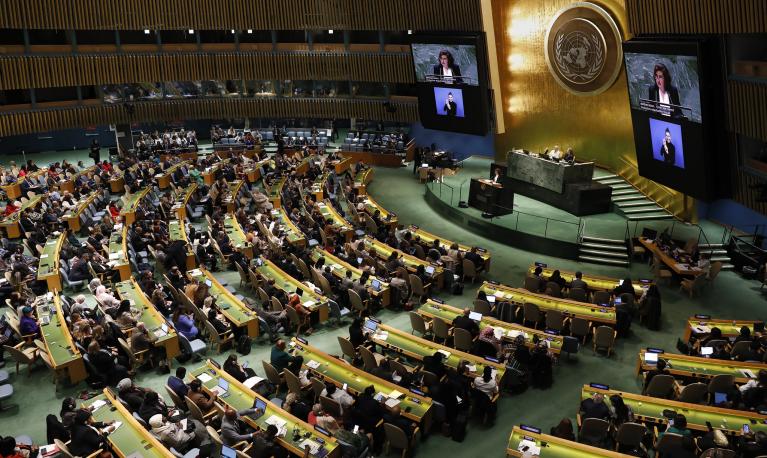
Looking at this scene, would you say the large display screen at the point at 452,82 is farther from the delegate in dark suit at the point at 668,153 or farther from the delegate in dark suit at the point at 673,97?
the delegate in dark suit at the point at 668,153

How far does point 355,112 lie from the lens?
34.3 m

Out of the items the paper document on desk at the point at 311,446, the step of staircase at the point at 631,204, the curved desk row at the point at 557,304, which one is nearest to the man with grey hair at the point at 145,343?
the paper document on desk at the point at 311,446

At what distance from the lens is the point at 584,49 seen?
75.8 ft

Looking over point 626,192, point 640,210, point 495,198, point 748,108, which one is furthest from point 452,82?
point 748,108

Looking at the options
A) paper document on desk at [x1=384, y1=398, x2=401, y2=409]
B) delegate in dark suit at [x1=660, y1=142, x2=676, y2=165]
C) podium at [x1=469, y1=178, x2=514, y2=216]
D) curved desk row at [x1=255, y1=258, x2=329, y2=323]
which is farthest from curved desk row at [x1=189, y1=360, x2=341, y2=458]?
delegate in dark suit at [x1=660, y1=142, x2=676, y2=165]

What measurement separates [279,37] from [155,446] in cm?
2936

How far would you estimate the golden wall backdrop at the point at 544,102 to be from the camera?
75.5 feet

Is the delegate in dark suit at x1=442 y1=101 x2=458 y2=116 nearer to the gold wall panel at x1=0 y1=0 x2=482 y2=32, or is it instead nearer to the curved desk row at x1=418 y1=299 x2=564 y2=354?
the gold wall panel at x1=0 y1=0 x2=482 y2=32

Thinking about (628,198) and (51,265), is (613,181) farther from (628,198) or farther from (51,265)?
(51,265)

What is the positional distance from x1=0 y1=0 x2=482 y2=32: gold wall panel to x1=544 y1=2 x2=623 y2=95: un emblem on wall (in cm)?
401

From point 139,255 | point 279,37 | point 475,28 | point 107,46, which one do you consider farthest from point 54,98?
point 475,28

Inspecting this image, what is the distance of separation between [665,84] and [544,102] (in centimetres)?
850

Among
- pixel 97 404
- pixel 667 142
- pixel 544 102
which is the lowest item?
pixel 97 404

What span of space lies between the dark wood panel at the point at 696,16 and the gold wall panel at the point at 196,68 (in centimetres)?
1489
